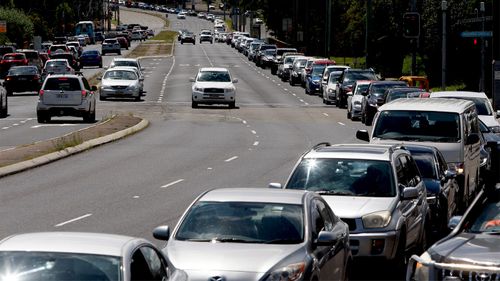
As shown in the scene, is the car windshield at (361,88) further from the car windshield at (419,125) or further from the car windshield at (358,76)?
the car windshield at (419,125)

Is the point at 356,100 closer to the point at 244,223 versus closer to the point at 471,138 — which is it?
the point at 471,138

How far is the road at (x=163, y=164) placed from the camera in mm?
22312

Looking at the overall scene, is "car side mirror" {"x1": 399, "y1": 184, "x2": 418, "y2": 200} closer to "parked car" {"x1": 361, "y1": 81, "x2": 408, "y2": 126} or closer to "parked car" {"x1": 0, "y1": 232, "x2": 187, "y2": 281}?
"parked car" {"x1": 0, "y1": 232, "x2": 187, "y2": 281}

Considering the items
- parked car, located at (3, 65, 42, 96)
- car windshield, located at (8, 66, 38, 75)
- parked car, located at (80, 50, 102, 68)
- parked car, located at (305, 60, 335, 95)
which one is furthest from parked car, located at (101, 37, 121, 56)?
car windshield, located at (8, 66, 38, 75)

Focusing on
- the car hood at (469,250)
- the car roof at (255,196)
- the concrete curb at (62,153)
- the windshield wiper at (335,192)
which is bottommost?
the concrete curb at (62,153)

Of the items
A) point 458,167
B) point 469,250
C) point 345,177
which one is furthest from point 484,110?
point 469,250

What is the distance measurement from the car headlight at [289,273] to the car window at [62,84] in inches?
1429

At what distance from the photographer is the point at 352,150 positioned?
1797 centimetres

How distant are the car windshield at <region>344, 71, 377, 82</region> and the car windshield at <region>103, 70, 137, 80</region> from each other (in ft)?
35.0

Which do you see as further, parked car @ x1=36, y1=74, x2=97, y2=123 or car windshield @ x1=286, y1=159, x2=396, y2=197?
parked car @ x1=36, y1=74, x2=97, y2=123

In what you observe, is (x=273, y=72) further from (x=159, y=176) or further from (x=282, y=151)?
(x=159, y=176)

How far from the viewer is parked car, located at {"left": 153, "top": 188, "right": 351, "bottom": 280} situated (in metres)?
12.1

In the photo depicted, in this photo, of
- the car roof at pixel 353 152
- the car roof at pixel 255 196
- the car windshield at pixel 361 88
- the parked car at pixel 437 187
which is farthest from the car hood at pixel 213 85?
the car roof at pixel 255 196

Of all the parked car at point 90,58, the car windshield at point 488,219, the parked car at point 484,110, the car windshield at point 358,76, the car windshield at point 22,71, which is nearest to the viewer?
the car windshield at point 488,219
